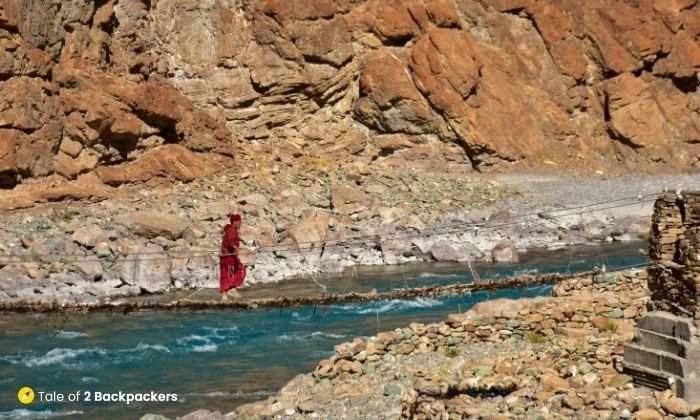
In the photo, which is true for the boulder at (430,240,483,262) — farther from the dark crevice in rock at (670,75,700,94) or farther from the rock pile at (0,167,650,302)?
the dark crevice in rock at (670,75,700,94)

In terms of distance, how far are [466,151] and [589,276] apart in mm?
20315

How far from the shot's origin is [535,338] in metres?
10.6

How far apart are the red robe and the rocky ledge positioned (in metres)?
2.96

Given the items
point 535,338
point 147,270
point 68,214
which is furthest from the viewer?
point 68,214

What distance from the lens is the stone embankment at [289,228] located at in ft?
64.5

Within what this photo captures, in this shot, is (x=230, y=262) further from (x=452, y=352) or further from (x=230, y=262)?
(x=452, y=352)

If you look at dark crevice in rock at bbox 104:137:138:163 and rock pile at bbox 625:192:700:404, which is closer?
rock pile at bbox 625:192:700:404

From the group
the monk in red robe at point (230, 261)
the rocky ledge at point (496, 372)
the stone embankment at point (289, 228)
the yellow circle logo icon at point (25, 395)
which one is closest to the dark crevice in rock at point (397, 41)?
the stone embankment at point (289, 228)

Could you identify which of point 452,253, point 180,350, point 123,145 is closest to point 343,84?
point 123,145

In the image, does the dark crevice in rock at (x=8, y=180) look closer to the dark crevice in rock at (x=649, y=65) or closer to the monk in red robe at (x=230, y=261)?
the monk in red robe at (x=230, y=261)

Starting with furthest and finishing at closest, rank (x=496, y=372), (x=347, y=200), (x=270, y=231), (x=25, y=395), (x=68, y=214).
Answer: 1. (x=347, y=200)
2. (x=270, y=231)
3. (x=68, y=214)
4. (x=25, y=395)
5. (x=496, y=372)

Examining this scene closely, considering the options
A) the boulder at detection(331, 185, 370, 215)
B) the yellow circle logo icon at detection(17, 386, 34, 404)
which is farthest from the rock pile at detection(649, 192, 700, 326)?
the boulder at detection(331, 185, 370, 215)

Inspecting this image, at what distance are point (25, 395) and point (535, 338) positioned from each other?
653 cm

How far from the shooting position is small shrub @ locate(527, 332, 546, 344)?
1048 centimetres
